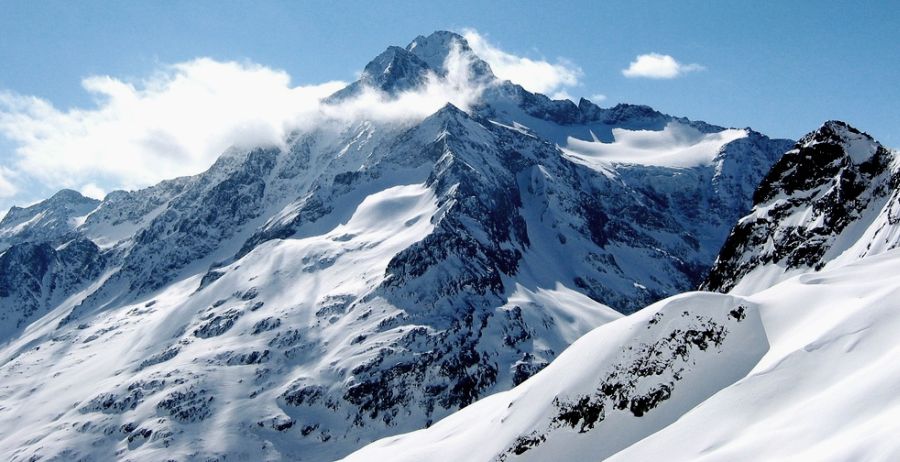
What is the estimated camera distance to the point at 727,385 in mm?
48562

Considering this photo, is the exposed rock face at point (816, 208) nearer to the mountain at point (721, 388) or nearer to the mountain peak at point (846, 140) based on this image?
the mountain peak at point (846, 140)

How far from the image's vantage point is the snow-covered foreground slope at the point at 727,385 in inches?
1447

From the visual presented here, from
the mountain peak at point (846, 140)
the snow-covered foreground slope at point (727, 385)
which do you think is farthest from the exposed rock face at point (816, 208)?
the snow-covered foreground slope at point (727, 385)

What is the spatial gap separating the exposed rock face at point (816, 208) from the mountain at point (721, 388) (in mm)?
18962

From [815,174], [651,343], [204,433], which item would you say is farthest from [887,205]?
[204,433]

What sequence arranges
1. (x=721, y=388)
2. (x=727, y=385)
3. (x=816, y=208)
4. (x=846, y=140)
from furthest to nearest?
(x=846, y=140) < (x=816, y=208) < (x=721, y=388) < (x=727, y=385)

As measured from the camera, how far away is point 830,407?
37.3 meters

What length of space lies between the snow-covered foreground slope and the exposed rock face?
4374 cm

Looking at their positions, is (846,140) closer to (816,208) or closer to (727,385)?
(816,208)

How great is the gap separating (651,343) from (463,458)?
60.8 feet

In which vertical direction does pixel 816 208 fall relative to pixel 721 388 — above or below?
above

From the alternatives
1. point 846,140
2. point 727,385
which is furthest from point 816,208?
point 727,385

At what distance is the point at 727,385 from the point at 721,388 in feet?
1.37

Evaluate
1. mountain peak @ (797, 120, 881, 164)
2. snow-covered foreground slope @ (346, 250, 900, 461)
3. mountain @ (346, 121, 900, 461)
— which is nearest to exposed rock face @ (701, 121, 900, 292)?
mountain peak @ (797, 120, 881, 164)
